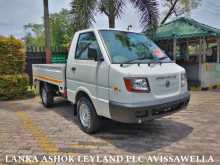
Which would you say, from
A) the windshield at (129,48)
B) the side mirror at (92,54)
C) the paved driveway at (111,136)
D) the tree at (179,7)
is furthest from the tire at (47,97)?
the tree at (179,7)

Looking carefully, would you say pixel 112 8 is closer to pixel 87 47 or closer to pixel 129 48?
pixel 87 47

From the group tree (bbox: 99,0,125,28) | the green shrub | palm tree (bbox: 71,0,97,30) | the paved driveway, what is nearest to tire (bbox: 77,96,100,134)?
the paved driveway

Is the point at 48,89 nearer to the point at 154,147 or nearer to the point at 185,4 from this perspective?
the point at 154,147

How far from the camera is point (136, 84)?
3.91 meters

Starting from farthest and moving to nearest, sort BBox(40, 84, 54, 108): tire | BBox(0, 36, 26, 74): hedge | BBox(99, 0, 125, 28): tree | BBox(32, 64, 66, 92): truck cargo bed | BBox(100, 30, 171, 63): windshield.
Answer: BBox(99, 0, 125, 28): tree, BBox(0, 36, 26, 74): hedge, BBox(40, 84, 54, 108): tire, BBox(32, 64, 66, 92): truck cargo bed, BBox(100, 30, 171, 63): windshield

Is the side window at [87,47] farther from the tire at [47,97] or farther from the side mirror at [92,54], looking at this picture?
the tire at [47,97]

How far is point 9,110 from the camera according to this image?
7340mm

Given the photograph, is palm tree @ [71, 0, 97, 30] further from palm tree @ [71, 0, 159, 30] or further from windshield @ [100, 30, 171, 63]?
windshield @ [100, 30, 171, 63]

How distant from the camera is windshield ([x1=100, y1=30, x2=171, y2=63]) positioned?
443 cm

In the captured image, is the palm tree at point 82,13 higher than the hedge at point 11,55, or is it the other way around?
the palm tree at point 82,13

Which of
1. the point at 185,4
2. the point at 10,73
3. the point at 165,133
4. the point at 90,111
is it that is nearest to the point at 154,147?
the point at 165,133

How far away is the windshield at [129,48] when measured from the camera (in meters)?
4.43

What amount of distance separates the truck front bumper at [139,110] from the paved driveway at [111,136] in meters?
0.56

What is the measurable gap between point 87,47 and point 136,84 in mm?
1522
